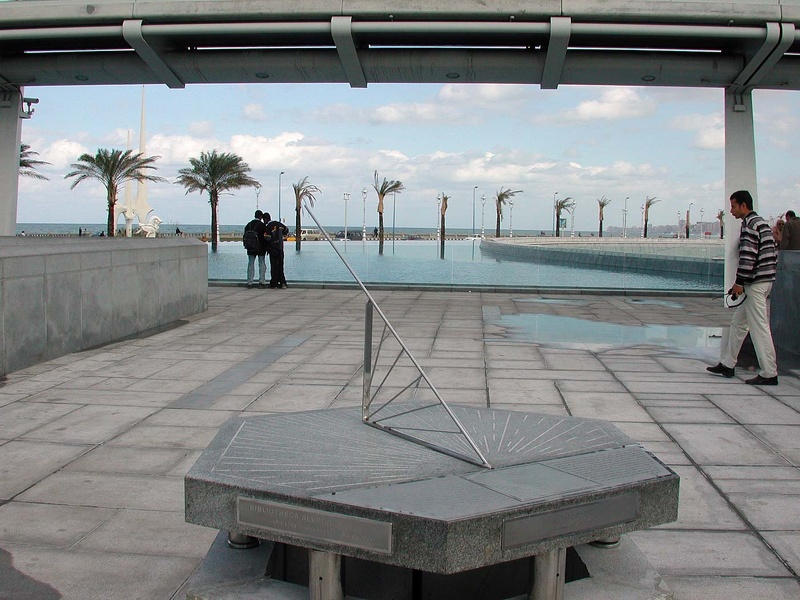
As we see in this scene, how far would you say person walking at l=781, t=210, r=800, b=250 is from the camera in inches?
488

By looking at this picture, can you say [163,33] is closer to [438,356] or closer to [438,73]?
[438,73]

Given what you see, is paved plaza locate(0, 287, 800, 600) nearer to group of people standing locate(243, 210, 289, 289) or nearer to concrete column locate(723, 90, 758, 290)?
concrete column locate(723, 90, 758, 290)

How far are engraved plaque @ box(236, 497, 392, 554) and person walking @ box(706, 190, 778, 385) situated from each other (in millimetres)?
5626

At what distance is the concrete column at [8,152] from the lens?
47.6 ft

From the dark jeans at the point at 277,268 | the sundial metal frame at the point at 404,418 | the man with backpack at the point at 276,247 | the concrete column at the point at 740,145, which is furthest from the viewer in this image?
the dark jeans at the point at 277,268

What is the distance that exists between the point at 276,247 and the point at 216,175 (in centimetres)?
3086

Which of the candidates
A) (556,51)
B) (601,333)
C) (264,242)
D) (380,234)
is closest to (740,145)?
(556,51)

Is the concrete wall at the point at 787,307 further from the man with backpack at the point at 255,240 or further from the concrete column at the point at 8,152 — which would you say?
the concrete column at the point at 8,152

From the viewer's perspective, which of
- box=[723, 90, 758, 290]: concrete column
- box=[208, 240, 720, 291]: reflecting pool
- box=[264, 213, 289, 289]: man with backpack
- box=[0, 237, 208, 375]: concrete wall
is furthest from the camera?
box=[208, 240, 720, 291]: reflecting pool

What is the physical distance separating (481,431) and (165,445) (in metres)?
2.52

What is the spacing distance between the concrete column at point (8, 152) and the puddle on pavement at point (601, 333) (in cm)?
940

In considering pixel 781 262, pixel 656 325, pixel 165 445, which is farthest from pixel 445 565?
pixel 656 325

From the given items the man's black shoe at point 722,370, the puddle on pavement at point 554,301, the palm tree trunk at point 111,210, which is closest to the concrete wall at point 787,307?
the man's black shoe at point 722,370

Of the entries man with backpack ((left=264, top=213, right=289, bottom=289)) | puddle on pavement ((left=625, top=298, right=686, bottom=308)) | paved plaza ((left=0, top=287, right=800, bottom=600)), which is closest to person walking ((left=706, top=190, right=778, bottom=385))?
paved plaza ((left=0, top=287, right=800, bottom=600))
